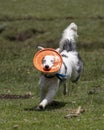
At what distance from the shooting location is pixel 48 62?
11641 millimetres

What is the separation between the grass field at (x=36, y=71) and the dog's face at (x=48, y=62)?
0.84 metres

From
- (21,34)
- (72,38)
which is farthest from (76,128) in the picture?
(21,34)

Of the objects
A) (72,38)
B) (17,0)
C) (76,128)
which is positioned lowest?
(76,128)

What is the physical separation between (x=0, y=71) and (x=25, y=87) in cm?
209

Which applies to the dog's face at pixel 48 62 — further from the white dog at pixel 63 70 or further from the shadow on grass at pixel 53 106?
the shadow on grass at pixel 53 106

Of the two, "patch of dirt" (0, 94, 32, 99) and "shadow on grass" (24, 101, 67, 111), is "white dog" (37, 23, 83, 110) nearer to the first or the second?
"shadow on grass" (24, 101, 67, 111)

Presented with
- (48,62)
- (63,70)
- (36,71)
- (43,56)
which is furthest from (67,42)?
(36,71)

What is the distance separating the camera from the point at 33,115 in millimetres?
10961

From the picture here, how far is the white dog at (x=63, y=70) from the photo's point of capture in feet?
38.6

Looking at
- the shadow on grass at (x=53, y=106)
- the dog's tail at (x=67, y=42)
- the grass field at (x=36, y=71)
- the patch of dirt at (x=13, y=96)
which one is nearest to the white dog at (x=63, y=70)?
the dog's tail at (x=67, y=42)

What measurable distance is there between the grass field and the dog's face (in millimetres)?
843

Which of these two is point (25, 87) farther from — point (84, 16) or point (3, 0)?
point (3, 0)

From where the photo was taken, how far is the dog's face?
1153cm

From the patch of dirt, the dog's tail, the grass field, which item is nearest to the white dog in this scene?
the dog's tail
